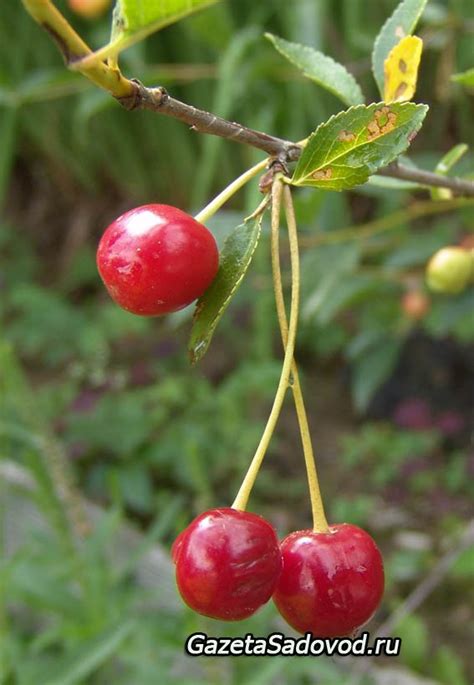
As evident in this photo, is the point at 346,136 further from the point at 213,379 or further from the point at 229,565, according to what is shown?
the point at 213,379

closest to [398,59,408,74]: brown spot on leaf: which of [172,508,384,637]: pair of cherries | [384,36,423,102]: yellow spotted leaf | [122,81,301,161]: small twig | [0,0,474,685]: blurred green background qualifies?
[384,36,423,102]: yellow spotted leaf

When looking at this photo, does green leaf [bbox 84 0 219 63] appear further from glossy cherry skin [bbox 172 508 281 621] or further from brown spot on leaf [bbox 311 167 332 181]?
glossy cherry skin [bbox 172 508 281 621]

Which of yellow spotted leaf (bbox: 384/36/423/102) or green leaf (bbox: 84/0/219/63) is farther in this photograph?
yellow spotted leaf (bbox: 384/36/423/102)

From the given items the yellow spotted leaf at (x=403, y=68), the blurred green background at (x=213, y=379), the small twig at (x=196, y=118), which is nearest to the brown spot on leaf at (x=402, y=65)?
the yellow spotted leaf at (x=403, y=68)

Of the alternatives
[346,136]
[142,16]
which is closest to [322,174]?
[346,136]

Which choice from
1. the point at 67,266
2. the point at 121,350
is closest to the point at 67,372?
the point at 121,350

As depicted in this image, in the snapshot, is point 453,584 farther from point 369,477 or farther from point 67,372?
point 67,372

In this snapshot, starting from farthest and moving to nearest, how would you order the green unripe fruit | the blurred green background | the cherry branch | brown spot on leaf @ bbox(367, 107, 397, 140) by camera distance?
the blurred green background → the green unripe fruit → brown spot on leaf @ bbox(367, 107, 397, 140) → the cherry branch
